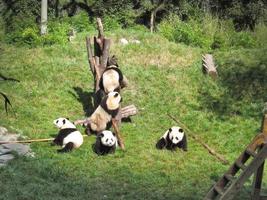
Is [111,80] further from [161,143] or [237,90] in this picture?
[237,90]

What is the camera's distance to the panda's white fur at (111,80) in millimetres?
9188

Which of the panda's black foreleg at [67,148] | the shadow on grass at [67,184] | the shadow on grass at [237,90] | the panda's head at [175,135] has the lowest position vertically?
the shadow on grass at [67,184]

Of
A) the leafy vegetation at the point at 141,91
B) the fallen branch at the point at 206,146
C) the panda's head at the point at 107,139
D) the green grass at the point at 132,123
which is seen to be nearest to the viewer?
the green grass at the point at 132,123

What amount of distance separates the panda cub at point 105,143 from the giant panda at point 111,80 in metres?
1.33

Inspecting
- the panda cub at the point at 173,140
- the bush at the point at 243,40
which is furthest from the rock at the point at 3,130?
the bush at the point at 243,40

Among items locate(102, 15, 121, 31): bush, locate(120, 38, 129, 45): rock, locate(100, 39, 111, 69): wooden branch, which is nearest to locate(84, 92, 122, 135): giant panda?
locate(100, 39, 111, 69): wooden branch

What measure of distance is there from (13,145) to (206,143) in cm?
334

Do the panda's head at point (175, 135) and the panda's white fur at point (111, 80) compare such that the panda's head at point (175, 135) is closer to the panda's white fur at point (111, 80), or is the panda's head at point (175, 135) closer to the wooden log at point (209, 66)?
the panda's white fur at point (111, 80)

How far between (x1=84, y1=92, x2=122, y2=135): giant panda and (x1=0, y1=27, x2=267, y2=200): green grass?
0.24m

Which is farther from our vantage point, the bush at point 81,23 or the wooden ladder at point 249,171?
the bush at point 81,23

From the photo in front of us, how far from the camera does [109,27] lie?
17.4m

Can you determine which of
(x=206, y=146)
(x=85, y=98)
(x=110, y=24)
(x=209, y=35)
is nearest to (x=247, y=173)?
(x=206, y=146)

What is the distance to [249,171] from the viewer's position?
5.48m

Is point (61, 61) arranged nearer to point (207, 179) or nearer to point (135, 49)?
point (135, 49)
